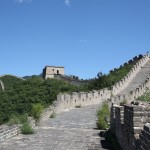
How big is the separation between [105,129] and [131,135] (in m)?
7.79

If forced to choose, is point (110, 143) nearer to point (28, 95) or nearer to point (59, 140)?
point (59, 140)

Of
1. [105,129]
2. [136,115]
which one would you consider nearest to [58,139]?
[105,129]

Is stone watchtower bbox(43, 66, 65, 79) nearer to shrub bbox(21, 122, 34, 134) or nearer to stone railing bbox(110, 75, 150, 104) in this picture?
stone railing bbox(110, 75, 150, 104)

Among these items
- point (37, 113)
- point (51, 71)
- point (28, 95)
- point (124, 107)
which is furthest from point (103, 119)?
point (51, 71)

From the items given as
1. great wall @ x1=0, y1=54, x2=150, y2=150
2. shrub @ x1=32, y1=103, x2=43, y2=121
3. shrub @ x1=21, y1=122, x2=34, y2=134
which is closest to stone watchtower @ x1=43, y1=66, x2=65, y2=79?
great wall @ x1=0, y1=54, x2=150, y2=150

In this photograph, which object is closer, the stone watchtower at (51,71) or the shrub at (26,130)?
the shrub at (26,130)

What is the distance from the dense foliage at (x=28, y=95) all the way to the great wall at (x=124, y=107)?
131 inches

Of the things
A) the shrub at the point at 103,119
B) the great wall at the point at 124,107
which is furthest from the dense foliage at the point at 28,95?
the shrub at the point at 103,119

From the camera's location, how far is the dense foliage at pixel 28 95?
1336 inches

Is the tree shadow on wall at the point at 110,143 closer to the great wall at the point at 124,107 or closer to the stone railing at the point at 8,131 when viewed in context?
the great wall at the point at 124,107

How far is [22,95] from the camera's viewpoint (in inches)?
1474

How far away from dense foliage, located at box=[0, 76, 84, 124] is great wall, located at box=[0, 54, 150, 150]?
3337mm

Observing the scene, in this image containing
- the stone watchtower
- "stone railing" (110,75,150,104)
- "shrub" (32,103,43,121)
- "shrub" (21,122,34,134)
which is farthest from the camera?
the stone watchtower

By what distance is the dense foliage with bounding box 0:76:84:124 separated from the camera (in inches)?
1336
